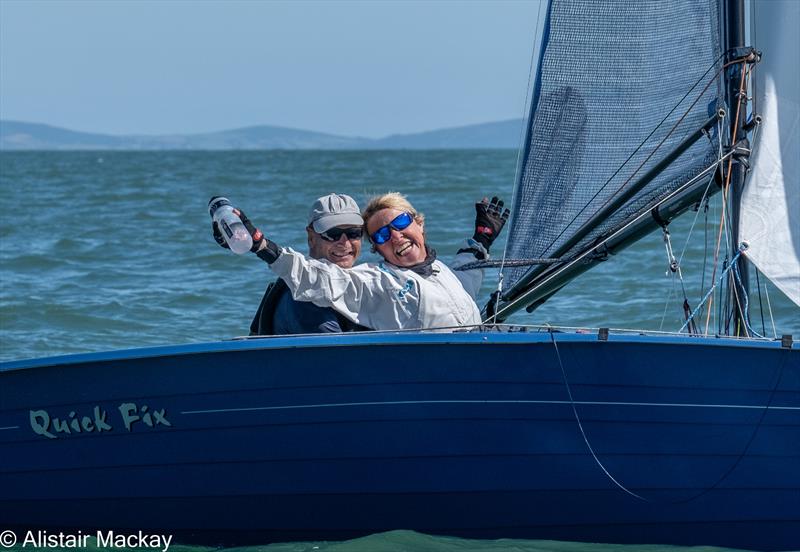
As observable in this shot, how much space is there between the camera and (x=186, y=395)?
14.3 ft

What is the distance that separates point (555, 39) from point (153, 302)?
20.9ft

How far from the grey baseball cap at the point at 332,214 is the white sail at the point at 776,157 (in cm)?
132

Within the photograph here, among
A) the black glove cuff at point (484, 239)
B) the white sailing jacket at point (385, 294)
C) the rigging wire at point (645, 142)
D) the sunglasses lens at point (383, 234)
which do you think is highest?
the rigging wire at point (645, 142)

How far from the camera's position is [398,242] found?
4.55 m

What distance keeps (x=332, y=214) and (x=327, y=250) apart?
12cm

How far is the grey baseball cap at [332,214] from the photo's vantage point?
4438 millimetres

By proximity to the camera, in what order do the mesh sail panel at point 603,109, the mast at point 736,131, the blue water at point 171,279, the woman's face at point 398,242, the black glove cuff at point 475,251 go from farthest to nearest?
the blue water at point 171,279
the black glove cuff at point 475,251
the mesh sail panel at point 603,109
the mast at point 736,131
the woman's face at point 398,242

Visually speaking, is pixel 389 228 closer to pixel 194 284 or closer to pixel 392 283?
pixel 392 283

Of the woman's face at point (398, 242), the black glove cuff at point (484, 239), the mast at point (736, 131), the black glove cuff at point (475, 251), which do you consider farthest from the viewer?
the black glove cuff at point (484, 239)

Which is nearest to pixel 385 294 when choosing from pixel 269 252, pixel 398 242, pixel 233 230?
pixel 398 242

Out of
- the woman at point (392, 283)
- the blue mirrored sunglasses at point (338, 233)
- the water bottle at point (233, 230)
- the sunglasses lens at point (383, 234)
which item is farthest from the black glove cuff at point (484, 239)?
the water bottle at point (233, 230)

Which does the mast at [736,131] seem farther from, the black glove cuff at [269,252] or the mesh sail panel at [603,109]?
the black glove cuff at [269,252]

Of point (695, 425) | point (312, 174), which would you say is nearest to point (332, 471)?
point (695, 425)

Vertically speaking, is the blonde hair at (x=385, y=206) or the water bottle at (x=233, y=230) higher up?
the blonde hair at (x=385, y=206)
